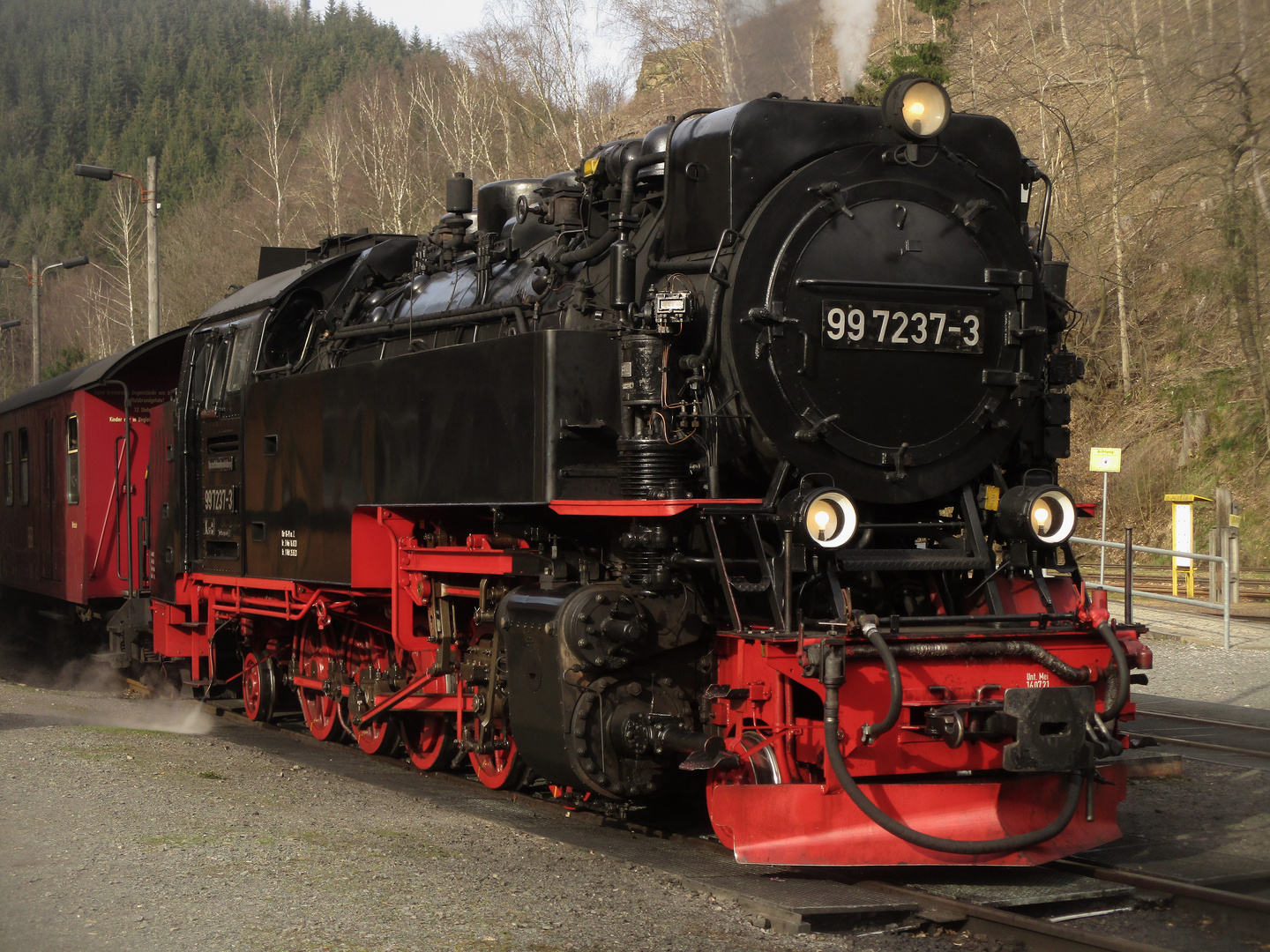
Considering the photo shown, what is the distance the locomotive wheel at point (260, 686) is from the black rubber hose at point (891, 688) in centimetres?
604

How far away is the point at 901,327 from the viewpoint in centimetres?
556

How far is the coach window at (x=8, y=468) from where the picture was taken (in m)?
16.4

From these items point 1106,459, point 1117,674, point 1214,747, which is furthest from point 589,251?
point 1106,459

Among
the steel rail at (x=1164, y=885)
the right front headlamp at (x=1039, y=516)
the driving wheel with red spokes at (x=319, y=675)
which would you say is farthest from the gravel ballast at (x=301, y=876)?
the right front headlamp at (x=1039, y=516)

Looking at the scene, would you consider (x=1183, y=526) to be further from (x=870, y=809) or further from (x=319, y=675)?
(x=870, y=809)

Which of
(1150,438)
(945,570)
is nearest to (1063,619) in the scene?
(945,570)

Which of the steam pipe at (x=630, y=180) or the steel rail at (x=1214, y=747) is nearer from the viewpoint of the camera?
the steam pipe at (x=630, y=180)

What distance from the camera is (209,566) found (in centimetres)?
959

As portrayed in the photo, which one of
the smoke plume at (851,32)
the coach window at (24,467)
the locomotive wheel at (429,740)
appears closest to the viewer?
the locomotive wheel at (429,740)

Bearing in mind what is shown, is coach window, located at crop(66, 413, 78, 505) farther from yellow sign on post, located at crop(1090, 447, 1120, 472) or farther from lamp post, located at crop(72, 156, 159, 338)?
yellow sign on post, located at crop(1090, 447, 1120, 472)

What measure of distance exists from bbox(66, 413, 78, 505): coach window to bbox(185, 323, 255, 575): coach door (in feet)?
12.5

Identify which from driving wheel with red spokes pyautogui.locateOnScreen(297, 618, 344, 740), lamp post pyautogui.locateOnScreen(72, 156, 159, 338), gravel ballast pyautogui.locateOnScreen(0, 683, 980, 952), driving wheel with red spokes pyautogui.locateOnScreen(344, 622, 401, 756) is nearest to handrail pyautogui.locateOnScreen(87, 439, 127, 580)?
lamp post pyautogui.locateOnScreen(72, 156, 159, 338)

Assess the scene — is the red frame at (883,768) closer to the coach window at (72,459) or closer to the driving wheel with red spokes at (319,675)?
the driving wheel with red spokes at (319,675)

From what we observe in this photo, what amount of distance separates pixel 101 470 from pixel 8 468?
4833 millimetres
